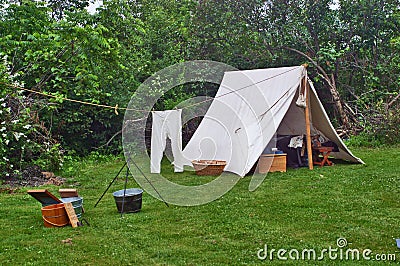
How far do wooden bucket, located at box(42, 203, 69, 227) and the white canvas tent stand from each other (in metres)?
2.93

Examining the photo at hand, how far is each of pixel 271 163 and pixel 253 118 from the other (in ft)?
2.42

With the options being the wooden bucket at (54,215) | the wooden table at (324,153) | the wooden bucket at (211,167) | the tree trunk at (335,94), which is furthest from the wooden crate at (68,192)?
the tree trunk at (335,94)

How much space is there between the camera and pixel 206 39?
41.3 feet

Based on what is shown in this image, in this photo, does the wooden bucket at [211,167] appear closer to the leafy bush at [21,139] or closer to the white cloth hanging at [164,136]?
the white cloth hanging at [164,136]

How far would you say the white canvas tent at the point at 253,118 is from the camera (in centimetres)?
685

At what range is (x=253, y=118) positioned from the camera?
7.06 m

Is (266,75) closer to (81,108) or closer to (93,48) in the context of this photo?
(93,48)

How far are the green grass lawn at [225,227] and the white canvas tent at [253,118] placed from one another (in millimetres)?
922

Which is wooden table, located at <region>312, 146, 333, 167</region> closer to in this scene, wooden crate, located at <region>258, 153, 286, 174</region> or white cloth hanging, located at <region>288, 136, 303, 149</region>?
white cloth hanging, located at <region>288, 136, 303, 149</region>

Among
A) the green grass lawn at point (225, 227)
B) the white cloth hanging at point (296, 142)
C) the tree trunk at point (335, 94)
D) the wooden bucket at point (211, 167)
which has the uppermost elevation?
the tree trunk at point (335, 94)

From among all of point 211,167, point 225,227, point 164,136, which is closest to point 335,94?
point 211,167

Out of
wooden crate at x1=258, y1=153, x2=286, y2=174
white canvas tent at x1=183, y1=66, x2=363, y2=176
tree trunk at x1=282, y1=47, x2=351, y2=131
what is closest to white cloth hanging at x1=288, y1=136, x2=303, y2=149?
white canvas tent at x1=183, y1=66, x2=363, y2=176

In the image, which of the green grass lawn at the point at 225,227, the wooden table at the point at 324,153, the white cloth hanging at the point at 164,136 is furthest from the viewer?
the wooden table at the point at 324,153

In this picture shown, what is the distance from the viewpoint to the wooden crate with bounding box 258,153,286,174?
271 inches
